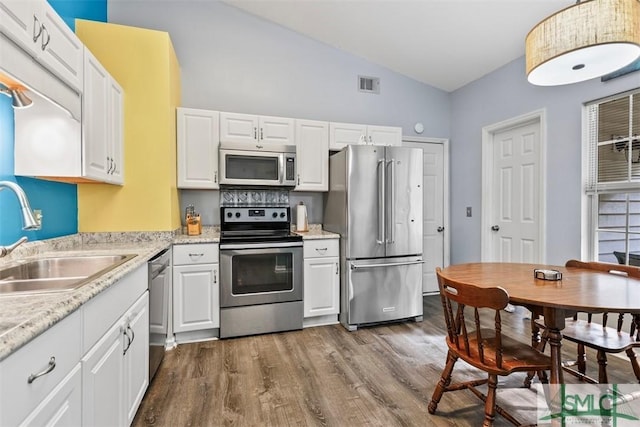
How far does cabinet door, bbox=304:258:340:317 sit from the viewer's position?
10.4ft

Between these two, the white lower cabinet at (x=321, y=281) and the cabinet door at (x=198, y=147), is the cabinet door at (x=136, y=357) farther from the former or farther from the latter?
the white lower cabinet at (x=321, y=281)

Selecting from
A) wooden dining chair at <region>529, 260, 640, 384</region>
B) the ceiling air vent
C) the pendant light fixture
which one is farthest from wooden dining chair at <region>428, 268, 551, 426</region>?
the ceiling air vent

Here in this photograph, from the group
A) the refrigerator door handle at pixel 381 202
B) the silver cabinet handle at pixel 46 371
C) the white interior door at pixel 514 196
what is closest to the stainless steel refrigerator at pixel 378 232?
the refrigerator door handle at pixel 381 202

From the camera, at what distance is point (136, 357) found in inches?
68.6

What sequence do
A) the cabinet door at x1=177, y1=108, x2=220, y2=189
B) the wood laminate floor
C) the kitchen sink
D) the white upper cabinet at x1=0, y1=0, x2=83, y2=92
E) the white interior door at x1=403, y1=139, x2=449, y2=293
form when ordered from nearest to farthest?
the white upper cabinet at x1=0, y1=0, x2=83, y2=92 → the kitchen sink → the wood laminate floor → the cabinet door at x1=177, y1=108, x2=220, y2=189 → the white interior door at x1=403, y1=139, x2=449, y2=293

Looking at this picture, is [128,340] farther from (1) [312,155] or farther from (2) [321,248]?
(1) [312,155]

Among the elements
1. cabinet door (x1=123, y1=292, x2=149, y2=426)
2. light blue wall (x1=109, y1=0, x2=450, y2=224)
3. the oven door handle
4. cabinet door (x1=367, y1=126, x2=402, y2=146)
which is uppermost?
light blue wall (x1=109, y1=0, x2=450, y2=224)

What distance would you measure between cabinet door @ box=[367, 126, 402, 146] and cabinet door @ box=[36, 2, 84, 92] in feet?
8.95

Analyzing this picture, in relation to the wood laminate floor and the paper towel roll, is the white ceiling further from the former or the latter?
the wood laminate floor

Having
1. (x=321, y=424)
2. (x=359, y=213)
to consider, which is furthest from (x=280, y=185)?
(x=321, y=424)

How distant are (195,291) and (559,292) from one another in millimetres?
2645

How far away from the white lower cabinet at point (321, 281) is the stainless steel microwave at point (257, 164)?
76cm

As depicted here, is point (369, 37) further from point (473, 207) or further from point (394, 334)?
point (394, 334)

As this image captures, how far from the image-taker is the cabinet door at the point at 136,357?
1.58 m
